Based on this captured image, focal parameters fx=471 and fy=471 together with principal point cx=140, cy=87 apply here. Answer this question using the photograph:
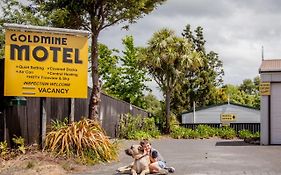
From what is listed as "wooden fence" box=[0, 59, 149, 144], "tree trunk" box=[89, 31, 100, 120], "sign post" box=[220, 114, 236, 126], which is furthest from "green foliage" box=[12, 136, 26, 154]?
"sign post" box=[220, 114, 236, 126]

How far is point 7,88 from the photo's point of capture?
1366cm

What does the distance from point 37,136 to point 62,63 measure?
7.82ft

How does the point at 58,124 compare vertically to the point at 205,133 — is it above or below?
above

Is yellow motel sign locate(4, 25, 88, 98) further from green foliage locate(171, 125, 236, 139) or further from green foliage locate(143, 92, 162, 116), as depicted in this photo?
green foliage locate(143, 92, 162, 116)

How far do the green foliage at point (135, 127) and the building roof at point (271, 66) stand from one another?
719 cm

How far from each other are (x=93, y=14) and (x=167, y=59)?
1286 centimetres

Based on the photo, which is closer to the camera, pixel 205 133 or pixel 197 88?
pixel 205 133

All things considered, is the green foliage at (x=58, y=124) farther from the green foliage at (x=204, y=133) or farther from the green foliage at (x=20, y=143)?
the green foliage at (x=204, y=133)

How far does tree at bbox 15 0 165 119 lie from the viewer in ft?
62.9

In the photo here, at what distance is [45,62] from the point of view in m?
14.3

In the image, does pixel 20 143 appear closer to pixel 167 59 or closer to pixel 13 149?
pixel 13 149

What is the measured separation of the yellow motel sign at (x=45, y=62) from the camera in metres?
13.9

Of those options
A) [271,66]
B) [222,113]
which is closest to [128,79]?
[222,113]

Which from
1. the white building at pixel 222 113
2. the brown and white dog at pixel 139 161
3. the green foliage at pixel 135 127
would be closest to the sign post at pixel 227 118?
the white building at pixel 222 113
